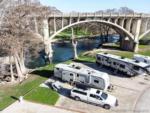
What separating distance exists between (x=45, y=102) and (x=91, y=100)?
558cm

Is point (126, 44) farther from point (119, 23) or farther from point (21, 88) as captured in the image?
point (21, 88)

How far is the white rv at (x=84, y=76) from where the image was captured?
103 ft

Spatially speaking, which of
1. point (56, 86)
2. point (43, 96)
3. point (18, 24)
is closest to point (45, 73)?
point (56, 86)

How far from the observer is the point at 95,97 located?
2808cm

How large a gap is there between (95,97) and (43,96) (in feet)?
22.7

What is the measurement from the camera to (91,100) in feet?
92.4

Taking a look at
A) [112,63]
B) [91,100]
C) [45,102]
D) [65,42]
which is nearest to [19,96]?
[45,102]

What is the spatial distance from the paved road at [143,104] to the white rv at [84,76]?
464 centimetres

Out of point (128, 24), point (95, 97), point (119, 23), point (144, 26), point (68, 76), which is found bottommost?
point (95, 97)

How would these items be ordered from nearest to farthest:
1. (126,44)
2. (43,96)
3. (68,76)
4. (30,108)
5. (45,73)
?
(30,108), (43,96), (68,76), (45,73), (126,44)

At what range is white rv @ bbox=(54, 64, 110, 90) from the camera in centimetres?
3125

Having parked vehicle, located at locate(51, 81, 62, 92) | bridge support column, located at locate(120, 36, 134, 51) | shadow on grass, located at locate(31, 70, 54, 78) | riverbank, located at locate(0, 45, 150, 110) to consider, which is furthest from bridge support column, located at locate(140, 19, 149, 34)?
parked vehicle, located at locate(51, 81, 62, 92)

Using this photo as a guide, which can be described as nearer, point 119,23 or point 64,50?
point 119,23

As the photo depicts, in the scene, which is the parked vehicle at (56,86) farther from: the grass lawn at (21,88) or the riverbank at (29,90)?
the grass lawn at (21,88)
